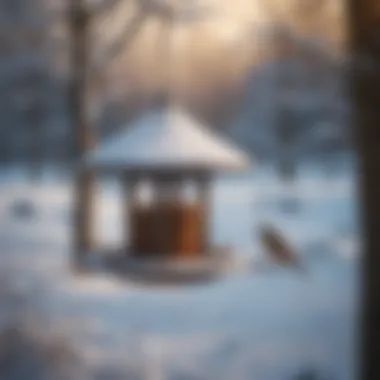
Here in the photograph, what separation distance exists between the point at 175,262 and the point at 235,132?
23 cm

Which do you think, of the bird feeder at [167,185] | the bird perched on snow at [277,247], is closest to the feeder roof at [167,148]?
the bird feeder at [167,185]

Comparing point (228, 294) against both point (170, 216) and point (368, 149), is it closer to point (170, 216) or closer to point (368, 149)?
point (170, 216)

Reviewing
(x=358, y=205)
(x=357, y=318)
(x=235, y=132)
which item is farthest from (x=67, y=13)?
(x=357, y=318)

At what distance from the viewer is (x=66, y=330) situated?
115cm

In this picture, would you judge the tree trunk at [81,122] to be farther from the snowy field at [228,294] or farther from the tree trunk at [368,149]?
the tree trunk at [368,149]

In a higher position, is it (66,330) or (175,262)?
(175,262)

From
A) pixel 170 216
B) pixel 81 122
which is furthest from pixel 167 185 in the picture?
pixel 81 122

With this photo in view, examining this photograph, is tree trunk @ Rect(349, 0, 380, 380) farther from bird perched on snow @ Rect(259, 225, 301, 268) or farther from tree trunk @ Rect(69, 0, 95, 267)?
tree trunk @ Rect(69, 0, 95, 267)

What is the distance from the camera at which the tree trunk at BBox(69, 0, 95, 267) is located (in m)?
1.16

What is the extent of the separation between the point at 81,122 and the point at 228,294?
360 mm

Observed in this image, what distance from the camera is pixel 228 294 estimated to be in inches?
45.4

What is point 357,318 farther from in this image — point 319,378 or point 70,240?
point 70,240

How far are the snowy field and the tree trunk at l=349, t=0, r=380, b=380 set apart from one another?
0.07ft

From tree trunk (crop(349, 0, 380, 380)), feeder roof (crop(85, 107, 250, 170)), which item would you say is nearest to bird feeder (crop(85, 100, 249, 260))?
feeder roof (crop(85, 107, 250, 170))
